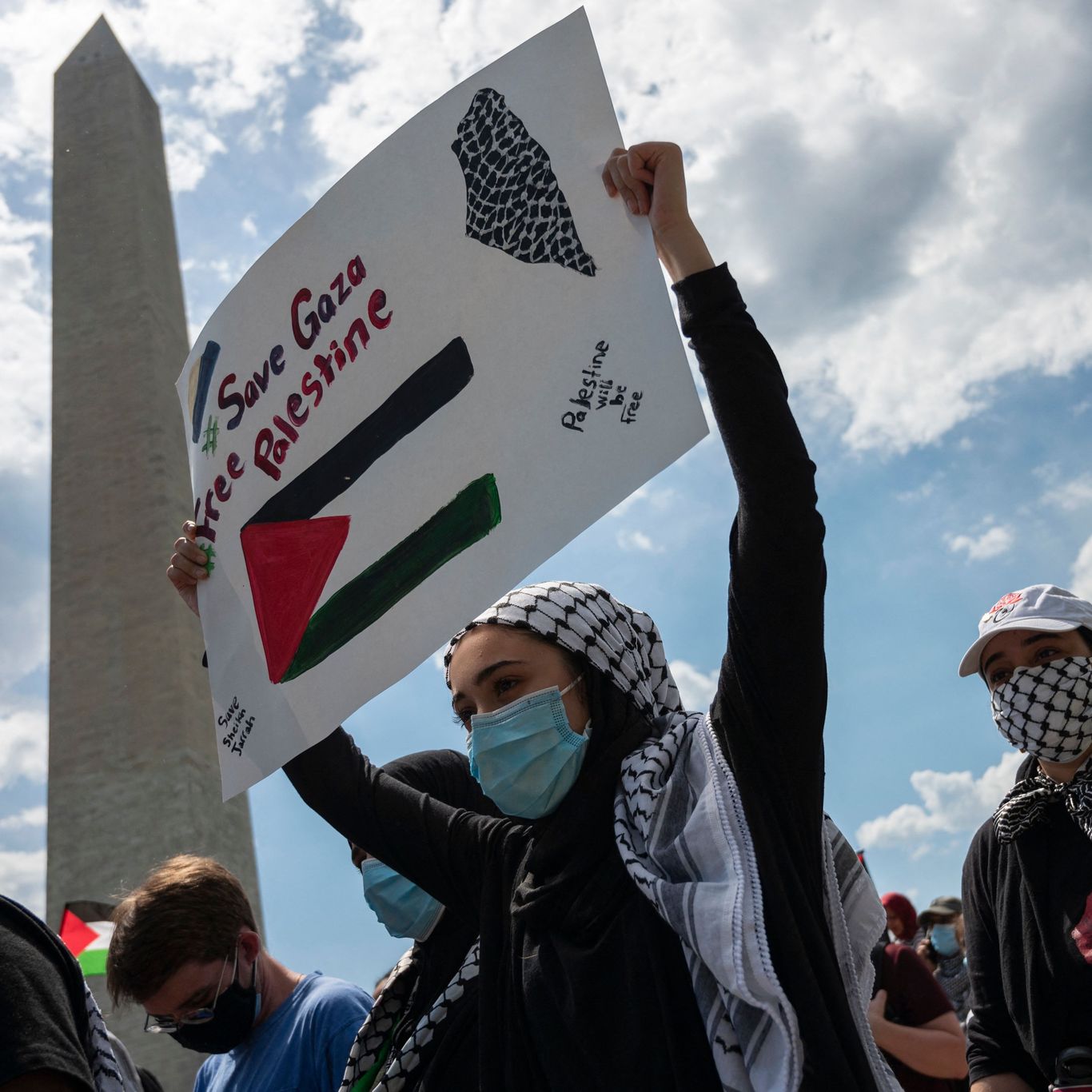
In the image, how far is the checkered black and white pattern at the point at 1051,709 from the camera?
229cm

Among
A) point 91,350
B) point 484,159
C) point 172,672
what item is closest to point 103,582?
point 172,672

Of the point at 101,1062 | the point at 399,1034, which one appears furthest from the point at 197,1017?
the point at 101,1062

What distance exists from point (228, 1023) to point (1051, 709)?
5.36 feet

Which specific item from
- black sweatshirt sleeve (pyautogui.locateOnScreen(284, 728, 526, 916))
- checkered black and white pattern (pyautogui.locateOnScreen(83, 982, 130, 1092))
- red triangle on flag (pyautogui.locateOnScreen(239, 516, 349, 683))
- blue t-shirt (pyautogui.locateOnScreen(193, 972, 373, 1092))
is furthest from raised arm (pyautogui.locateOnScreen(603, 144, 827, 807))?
blue t-shirt (pyautogui.locateOnScreen(193, 972, 373, 1092))

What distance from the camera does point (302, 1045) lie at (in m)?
2.41

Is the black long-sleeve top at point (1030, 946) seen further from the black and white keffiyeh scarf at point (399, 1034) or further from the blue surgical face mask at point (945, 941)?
the blue surgical face mask at point (945, 941)

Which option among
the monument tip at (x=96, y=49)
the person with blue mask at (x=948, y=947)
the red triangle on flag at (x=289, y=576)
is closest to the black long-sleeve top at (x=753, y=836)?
the red triangle on flag at (x=289, y=576)

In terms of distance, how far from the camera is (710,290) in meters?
1.55

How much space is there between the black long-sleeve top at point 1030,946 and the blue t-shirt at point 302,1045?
1.16 meters

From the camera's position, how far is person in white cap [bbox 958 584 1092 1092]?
7.22 feet

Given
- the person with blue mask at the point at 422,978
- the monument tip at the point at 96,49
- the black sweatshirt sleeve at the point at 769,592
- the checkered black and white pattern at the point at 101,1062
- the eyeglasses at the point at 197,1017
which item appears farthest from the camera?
the monument tip at the point at 96,49

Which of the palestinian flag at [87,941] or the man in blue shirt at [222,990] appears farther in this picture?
the palestinian flag at [87,941]

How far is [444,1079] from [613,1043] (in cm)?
46

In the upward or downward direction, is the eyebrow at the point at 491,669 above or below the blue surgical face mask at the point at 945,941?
above
